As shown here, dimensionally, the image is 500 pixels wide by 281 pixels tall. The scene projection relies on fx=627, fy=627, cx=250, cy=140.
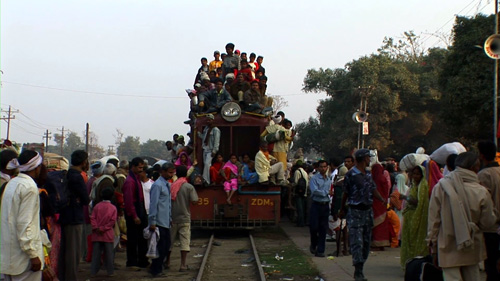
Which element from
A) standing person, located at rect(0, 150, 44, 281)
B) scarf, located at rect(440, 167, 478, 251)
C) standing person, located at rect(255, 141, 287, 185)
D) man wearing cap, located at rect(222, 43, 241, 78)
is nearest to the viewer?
standing person, located at rect(0, 150, 44, 281)

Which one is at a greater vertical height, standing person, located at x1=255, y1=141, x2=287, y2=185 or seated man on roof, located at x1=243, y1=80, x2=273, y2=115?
seated man on roof, located at x1=243, y1=80, x2=273, y2=115

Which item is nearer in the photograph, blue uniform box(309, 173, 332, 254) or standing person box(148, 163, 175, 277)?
standing person box(148, 163, 175, 277)

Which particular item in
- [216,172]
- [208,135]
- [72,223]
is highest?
[208,135]

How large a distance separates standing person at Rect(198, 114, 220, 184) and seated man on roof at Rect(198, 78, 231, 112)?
0.51 metres

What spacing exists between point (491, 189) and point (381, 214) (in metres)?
5.32

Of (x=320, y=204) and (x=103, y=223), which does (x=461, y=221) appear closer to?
(x=103, y=223)

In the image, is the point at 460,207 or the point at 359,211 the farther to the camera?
the point at 359,211

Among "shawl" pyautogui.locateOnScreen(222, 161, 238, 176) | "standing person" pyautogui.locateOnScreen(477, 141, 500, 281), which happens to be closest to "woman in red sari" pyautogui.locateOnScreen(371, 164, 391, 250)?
"shawl" pyautogui.locateOnScreen(222, 161, 238, 176)

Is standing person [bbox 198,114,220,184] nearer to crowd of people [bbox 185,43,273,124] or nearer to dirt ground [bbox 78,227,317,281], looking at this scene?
crowd of people [bbox 185,43,273,124]

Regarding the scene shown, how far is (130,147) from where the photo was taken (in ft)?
419

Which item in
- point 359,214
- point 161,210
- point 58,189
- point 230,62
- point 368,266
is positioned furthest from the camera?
point 230,62

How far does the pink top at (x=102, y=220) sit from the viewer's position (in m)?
9.34

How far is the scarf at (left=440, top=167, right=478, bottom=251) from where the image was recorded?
5637mm

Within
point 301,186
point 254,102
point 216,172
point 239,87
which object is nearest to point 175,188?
point 216,172
